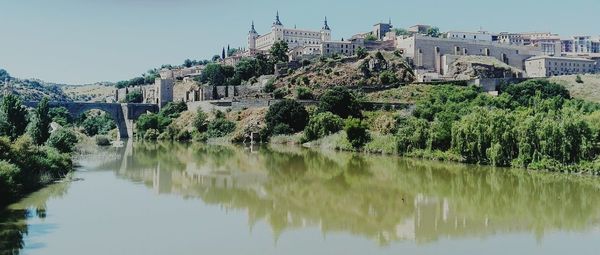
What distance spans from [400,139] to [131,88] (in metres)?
64.3

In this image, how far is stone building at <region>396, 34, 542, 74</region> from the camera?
72.4 m

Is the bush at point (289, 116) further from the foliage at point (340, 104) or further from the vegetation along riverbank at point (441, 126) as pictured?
the foliage at point (340, 104)

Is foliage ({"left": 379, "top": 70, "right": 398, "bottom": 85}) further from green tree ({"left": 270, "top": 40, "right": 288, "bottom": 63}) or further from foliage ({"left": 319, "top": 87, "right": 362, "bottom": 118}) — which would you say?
green tree ({"left": 270, "top": 40, "right": 288, "bottom": 63})

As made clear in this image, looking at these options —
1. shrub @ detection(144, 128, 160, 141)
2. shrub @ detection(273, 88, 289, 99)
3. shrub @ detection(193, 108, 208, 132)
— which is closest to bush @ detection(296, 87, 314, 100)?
shrub @ detection(273, 88, 289, 99)

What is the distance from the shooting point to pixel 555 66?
72.8 meters

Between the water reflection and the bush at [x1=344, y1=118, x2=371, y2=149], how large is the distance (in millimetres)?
5489

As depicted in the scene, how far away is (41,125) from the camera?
2897 cm

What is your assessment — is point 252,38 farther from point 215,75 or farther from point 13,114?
point 13,114

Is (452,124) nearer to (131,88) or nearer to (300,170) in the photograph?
(300,170)

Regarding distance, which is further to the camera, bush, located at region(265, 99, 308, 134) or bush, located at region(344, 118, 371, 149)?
bush, located at region(265, 99, 308, 134)

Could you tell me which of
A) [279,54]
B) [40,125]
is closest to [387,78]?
[279,54]

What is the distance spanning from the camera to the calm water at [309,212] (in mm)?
14695

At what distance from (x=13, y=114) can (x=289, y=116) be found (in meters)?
27.7

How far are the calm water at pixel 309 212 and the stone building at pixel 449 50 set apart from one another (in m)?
42.4
